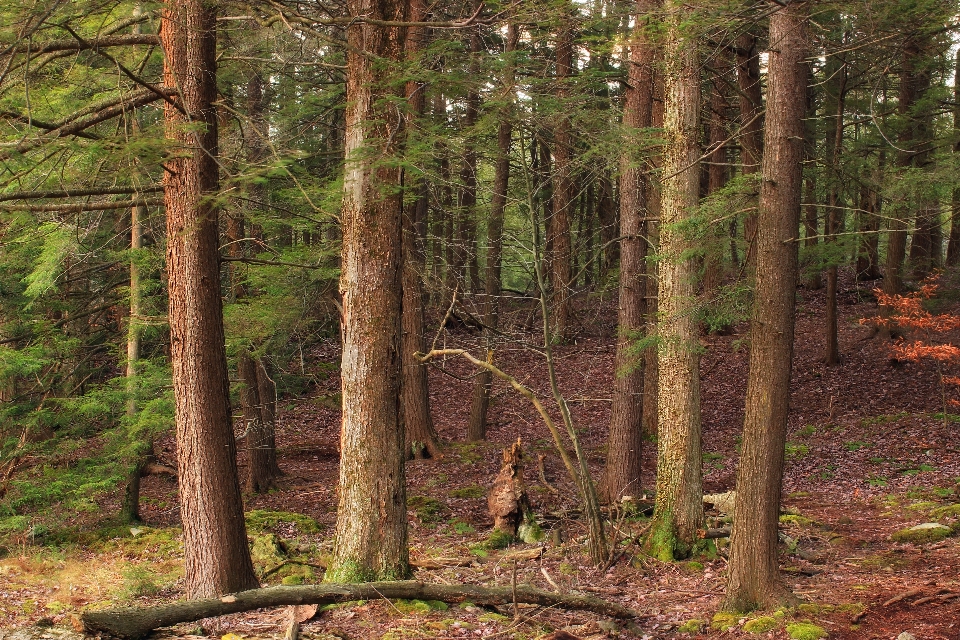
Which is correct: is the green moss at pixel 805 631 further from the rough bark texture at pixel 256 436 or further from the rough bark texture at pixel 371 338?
the rough bark texture at pixel 256 436

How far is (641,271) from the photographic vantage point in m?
11.4

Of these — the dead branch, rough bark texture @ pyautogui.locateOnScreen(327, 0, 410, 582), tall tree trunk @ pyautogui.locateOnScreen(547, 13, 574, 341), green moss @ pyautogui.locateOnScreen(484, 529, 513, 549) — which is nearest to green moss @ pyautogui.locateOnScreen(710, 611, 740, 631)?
rough bark texture @ pyautogui.locateOnScreen(327, 0, 410, 582)

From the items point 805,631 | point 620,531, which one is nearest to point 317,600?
point 805,631

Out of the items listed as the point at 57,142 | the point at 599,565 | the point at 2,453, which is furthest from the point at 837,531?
the point at 2,453

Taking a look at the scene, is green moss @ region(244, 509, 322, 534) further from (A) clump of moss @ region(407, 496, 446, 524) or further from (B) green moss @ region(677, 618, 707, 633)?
(B) green moss @ region(677, 618, 707, 633)

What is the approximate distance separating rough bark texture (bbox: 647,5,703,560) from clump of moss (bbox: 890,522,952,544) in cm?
267

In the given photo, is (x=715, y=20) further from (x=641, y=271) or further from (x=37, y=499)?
(x=37, y=499)

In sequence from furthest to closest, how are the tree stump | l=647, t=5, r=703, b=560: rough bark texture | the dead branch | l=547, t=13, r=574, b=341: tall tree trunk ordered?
1. l=547, t=13, r=574, b=341: tall tree trunk
2. the tree stump
3. l=647, t=5, r=703, b=560: rough bark texture
4. the dead branch

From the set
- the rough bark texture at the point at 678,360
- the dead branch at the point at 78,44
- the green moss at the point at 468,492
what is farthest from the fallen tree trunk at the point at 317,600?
the green moss at the point at 468,492

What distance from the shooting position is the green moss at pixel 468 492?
506 inches

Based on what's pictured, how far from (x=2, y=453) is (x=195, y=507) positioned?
5213 millimetres

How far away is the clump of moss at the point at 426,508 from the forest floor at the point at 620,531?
4 centimetres

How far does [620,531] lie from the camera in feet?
30.4

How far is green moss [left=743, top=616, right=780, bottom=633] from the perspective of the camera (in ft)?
21.4
